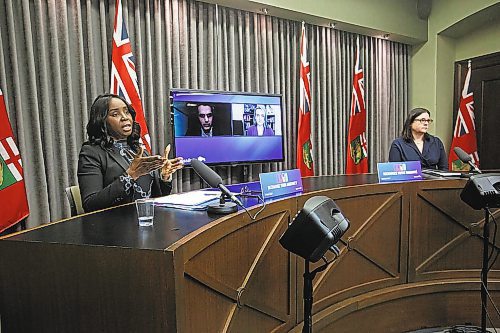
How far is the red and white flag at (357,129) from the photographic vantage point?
165 inches

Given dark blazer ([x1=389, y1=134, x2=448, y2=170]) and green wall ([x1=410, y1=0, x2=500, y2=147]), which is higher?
green wall ([x1=410, y1=0, x2=500, y2=147])

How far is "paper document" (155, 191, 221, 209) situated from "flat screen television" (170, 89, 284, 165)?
4.45 feet

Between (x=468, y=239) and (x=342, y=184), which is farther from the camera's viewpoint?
(x=468, y=239)

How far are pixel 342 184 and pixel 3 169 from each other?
6.01 feet

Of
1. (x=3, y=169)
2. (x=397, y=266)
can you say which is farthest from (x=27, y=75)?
(x=397, y=266)

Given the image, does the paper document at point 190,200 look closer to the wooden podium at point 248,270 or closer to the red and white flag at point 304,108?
the wooden podium at point 248,270

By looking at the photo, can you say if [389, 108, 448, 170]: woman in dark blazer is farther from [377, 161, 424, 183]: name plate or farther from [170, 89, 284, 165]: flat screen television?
[170, 89, 284, 165]: flat screen television

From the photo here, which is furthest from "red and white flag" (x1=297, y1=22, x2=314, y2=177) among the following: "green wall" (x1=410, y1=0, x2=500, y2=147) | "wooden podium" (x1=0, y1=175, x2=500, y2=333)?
"green wall" (x1=410, y1=0, x2=500, y2=147)

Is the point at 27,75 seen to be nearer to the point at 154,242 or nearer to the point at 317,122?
the point at 154,242

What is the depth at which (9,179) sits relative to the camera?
7.21ft

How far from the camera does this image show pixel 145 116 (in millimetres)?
3002

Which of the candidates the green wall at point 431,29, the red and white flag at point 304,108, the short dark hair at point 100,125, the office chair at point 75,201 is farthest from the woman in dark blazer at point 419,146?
the office chair at point 75,201

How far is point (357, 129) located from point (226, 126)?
1666mm

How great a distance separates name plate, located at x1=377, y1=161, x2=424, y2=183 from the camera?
7.25 feet
